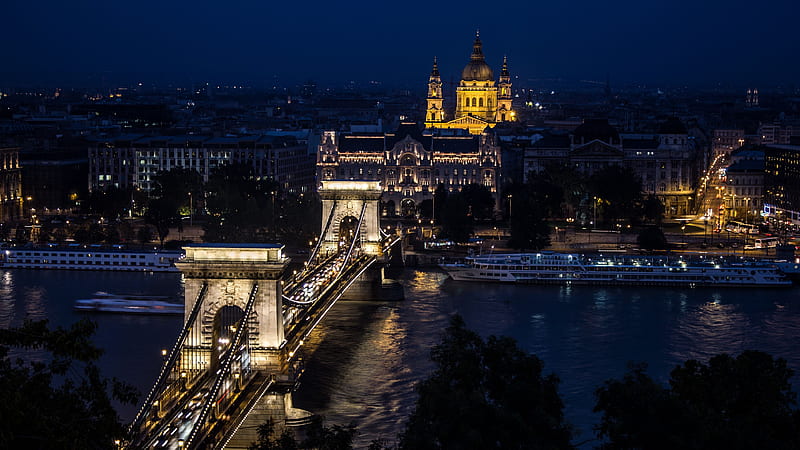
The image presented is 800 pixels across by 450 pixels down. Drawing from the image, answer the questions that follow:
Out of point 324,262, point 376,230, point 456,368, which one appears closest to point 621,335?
point 324,262

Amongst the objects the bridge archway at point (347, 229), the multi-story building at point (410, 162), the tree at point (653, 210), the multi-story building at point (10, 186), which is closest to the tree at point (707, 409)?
the bridge archway at point (347, 229)

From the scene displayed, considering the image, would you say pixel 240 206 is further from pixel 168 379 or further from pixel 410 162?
pixel 168 379

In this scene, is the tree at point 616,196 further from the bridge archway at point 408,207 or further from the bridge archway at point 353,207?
the bridge archway at point 353,207

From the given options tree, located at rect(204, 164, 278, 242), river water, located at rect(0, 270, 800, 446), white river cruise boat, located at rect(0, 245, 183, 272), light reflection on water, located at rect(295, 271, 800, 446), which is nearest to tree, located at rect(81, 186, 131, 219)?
tree, located at rect(204, 164, 278, 242)

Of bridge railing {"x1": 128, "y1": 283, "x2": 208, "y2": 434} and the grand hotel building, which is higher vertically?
the grand hotel building

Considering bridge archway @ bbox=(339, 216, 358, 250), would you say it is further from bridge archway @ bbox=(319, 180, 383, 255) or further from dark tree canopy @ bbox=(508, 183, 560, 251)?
dark tree canopy @ bbox=(508, 183, 560, 251)

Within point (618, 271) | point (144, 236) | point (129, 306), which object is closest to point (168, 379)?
point (129, 306)
